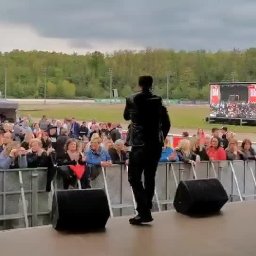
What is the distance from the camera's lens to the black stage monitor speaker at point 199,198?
7059 millimetres

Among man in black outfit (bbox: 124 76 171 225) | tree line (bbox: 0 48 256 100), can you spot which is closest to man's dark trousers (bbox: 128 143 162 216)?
man in black outfit (bbox: 124 76 171 225)

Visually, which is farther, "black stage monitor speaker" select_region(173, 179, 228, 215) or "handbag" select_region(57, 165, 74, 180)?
"handbag" select_region(57, 165, 74, 180)

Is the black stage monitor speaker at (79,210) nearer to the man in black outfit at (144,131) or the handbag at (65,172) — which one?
the man in black outfit at (144,131)

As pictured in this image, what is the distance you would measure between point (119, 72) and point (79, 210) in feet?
278

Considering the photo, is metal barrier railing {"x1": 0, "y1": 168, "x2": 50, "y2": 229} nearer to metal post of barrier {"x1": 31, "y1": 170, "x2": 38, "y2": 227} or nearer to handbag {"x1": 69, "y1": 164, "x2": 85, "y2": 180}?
metal post of barrier {"x1": 31, "y1": 170, "x2": 38, "y2": 227}

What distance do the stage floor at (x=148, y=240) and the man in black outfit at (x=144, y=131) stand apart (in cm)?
46

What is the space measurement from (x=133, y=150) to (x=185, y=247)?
3.95ft

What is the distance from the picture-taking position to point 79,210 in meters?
6.02

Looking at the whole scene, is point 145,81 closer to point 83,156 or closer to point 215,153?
point 83,156

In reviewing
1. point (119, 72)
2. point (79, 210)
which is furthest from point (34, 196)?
point (119, 72)

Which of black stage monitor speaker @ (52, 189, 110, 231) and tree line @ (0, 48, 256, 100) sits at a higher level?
tree line @ (0, 48, 256, 100)

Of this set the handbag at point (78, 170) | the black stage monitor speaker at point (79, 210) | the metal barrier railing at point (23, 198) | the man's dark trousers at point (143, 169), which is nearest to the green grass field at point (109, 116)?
the handbag at point (78, 170)

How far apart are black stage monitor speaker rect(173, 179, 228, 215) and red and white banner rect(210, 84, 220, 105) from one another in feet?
139

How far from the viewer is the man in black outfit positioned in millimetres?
5988
